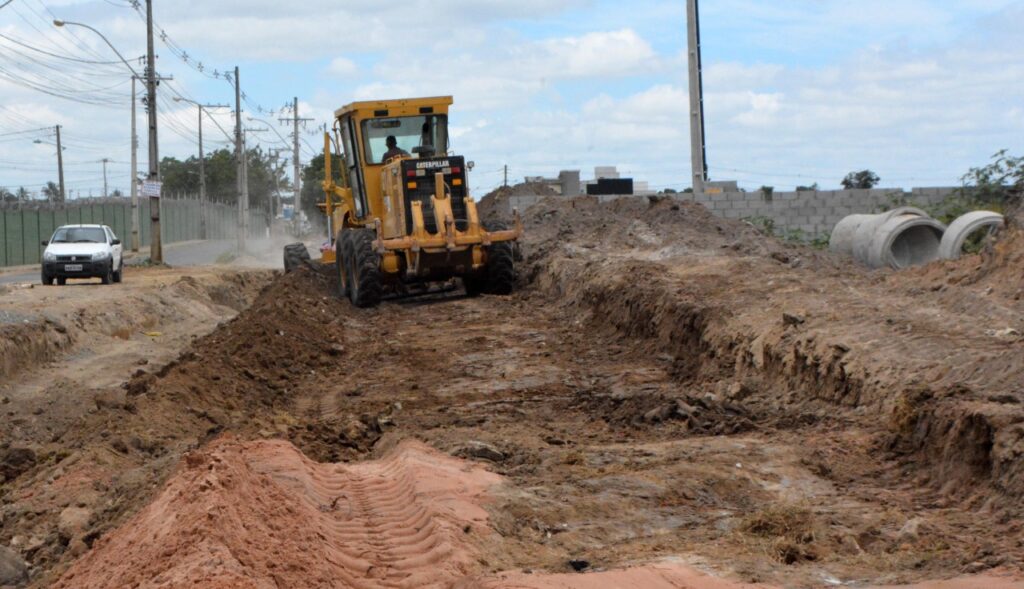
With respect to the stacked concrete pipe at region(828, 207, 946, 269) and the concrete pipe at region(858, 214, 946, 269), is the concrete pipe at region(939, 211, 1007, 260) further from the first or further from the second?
the stacked concrete pipe at region(828, 207, 946, 269)

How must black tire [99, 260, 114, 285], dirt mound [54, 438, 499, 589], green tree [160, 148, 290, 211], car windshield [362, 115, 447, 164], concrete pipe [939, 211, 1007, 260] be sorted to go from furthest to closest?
green tree [160, 148, 290, 211] → black tire [99, 260, 114, 285] → car windshield [362, 115, 447, 164] → concrete pipe [939, 211, 1007, 260] → dirt mound [54, 438, 499, 589]

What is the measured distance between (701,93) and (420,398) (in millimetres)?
19840

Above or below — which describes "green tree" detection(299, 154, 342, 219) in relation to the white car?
above

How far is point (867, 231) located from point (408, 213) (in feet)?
31.0

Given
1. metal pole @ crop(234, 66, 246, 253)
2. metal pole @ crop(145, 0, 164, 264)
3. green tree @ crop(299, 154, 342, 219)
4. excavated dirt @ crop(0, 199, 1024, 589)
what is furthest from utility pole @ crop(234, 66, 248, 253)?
excavated dirt @ crop(0, 199, 1024, 589)

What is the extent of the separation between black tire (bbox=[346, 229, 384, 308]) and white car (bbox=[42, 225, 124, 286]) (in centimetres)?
911

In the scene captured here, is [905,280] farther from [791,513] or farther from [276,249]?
[276,249]

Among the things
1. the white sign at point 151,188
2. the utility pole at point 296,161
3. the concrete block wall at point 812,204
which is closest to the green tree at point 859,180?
the concrete block wall at point 812,204

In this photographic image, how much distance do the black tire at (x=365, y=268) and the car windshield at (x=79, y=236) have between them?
32.8 ft

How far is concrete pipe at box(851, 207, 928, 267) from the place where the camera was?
24.4 metres

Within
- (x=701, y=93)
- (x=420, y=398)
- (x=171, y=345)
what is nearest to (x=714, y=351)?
(x=420, y=398)

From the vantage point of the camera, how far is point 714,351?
555 inches

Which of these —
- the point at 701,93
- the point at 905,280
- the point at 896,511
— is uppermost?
the point at 701,93

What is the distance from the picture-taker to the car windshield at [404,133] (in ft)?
76.2
